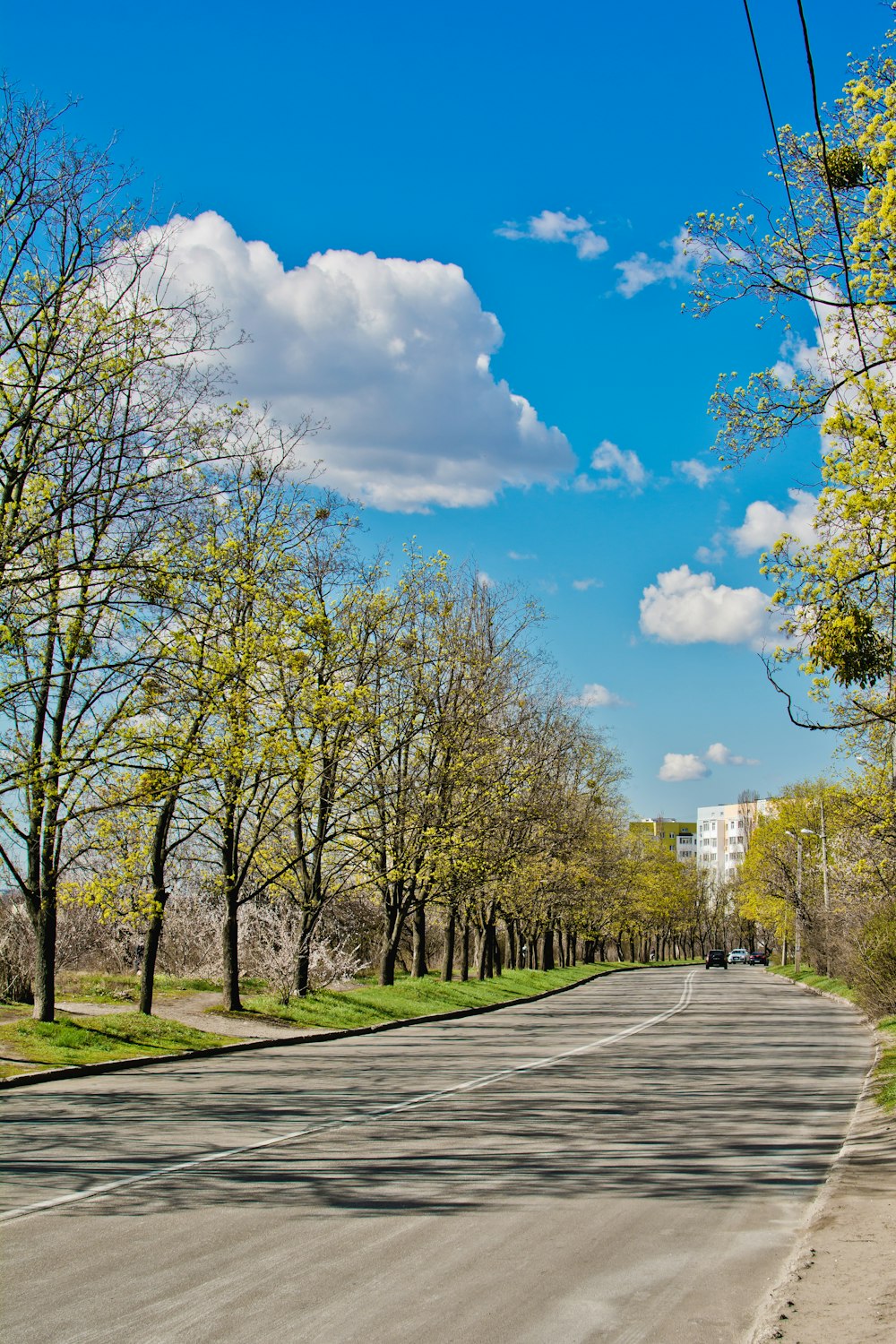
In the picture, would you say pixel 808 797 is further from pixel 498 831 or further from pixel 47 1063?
pixel 47 1063

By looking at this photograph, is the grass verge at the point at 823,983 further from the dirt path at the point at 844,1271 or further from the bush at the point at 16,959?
the dirt path at the point at 844,1271

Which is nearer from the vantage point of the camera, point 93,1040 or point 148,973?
point 93,1040

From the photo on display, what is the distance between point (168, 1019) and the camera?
20812 mm

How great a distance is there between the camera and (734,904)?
420ft

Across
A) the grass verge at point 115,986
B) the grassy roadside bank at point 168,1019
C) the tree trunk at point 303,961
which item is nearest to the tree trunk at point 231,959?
the grassy roadside bank at point 168,1019

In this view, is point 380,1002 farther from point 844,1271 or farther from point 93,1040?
point 844,1271

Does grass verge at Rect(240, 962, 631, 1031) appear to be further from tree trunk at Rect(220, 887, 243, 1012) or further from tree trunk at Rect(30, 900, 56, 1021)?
A: tree trunk at Rect(30, 900, 56, 1021)

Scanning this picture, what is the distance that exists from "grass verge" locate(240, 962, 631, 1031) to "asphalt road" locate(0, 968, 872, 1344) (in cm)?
720

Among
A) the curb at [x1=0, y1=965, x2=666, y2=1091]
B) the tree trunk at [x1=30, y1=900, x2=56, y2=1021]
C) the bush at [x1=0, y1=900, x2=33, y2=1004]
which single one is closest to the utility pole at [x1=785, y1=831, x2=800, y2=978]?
the curb at [x1=0, y1=965, x2=666, y2=1091]

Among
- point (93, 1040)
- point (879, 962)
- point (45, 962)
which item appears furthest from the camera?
point (879, 962)

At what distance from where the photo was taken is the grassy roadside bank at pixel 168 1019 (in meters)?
16.0

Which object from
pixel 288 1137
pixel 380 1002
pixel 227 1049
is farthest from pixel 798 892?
pixel 288 1137

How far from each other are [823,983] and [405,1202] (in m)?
45.2

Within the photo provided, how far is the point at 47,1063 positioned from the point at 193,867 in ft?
42.5
